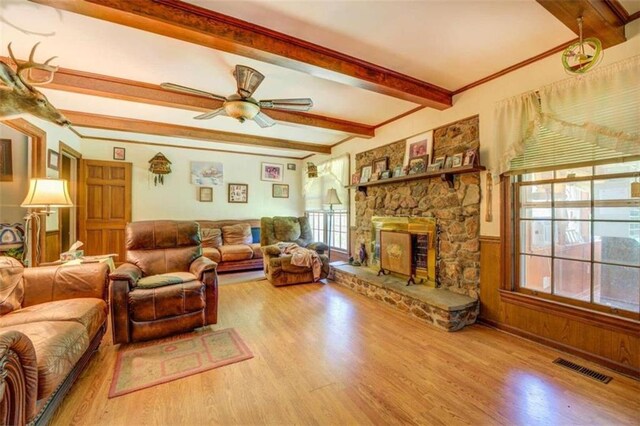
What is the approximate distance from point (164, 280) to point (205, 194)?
377 cm

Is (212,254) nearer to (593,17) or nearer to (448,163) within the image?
(448,163)

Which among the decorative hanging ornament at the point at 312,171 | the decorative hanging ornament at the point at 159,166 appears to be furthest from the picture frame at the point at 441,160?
the decorative hanging ornament at the point at 159,166

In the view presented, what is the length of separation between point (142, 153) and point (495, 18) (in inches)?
240

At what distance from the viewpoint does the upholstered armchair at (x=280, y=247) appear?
4465 mm

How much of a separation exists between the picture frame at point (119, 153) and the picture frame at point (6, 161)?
1.81 metres

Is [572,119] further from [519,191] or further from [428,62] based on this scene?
[428,62]

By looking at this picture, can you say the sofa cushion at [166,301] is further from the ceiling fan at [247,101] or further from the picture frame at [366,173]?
the picture frame at [366,173]

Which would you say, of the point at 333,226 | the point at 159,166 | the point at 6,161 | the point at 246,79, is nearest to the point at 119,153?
the point at 159,166

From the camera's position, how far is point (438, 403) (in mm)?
1765

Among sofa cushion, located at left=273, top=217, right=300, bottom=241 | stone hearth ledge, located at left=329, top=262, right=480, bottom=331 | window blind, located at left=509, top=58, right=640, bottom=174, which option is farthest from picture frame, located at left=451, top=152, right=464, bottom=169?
sofa cushion, located at left=273, top=217, right=300, bottom=241

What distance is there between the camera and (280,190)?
6.98 meters

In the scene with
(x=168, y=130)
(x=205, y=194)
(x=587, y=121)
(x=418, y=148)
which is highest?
(x=168, y=130)

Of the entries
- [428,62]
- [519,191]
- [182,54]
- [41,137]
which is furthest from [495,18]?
[41,137]

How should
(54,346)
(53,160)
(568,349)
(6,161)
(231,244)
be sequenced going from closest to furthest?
(54,346), (568,349), (6,161), (53,160), (231,244)
